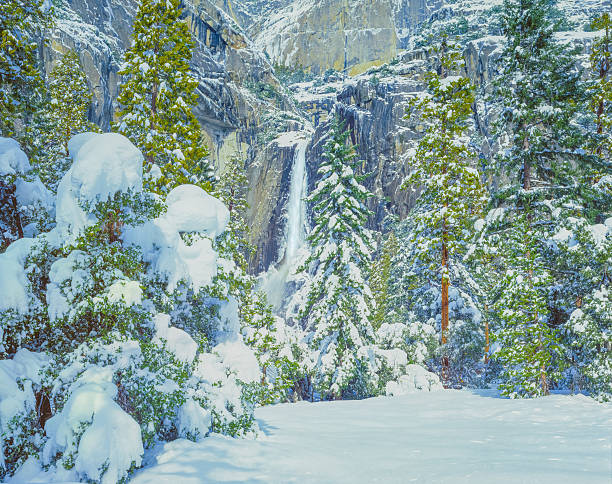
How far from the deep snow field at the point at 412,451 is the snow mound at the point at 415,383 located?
6072 millimetres

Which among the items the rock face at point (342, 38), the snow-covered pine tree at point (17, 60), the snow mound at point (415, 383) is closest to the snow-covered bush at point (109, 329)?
the snow-covered pine tree at point (17, 60)

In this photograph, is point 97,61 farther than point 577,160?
Yes

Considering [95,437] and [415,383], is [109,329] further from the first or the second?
[415,383]

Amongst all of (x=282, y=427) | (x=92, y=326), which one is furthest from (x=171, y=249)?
(x=282, y=427)

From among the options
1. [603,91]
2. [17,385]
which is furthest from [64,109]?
[603,91]

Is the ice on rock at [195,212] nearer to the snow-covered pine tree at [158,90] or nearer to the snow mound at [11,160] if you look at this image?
the snow mound at [11,160]

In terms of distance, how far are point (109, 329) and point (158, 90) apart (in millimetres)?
8942

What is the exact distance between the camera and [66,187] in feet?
15.2

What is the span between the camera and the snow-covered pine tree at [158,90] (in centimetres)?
1093

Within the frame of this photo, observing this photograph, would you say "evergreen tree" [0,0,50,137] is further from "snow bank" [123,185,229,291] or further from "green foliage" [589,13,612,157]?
"green foliage" [589,13,612,157]

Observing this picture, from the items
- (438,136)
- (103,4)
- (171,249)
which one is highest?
(103,4)

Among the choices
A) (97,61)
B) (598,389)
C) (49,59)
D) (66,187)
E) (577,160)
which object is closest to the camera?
(66,187)

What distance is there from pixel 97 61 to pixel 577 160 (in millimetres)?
43432

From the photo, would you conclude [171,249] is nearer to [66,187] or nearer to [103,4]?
[66,187]
